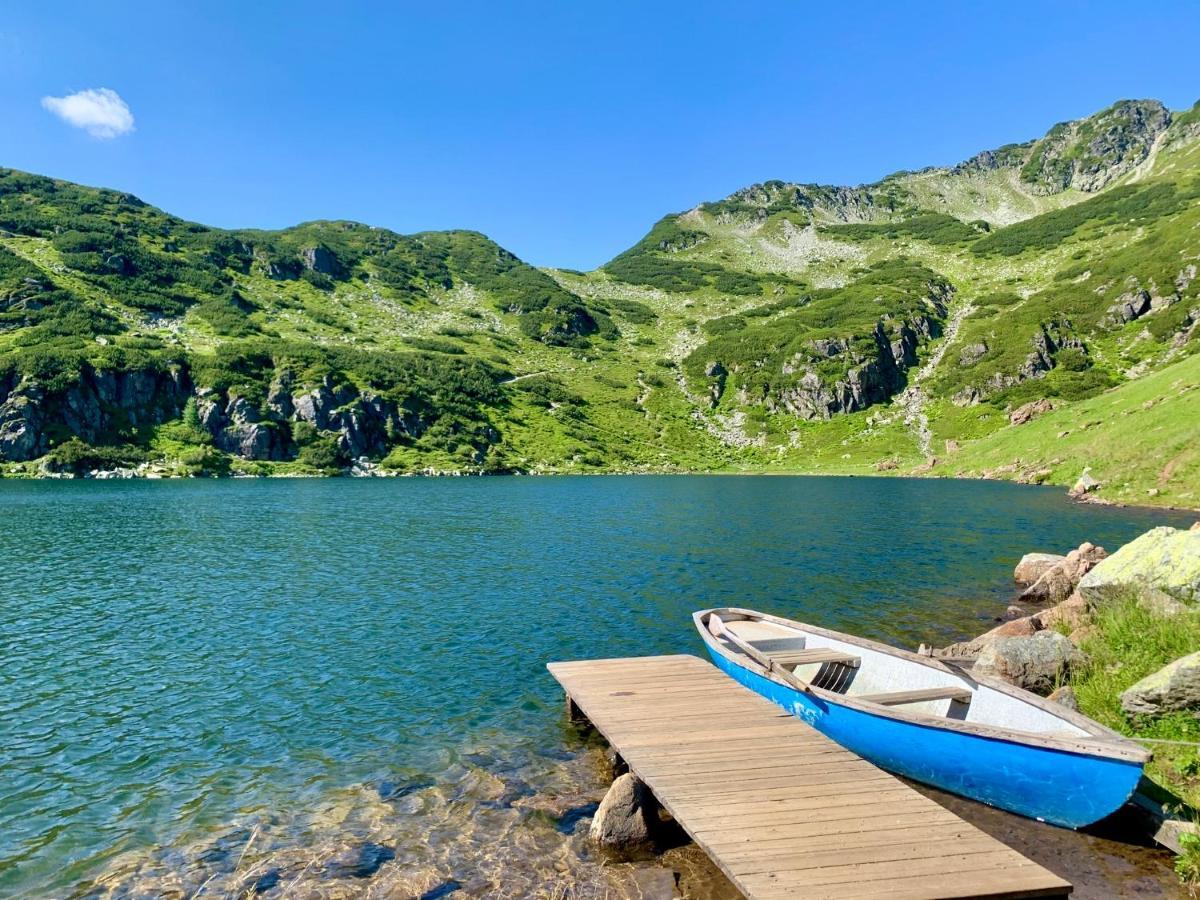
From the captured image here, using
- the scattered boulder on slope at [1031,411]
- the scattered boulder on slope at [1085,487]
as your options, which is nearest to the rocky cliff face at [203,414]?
the scattered boulder on slope at [1031,411]

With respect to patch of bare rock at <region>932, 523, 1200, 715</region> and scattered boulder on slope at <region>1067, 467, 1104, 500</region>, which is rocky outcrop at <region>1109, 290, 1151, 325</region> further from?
patch of bare rock at <region>932, 523, 1200, 715</region>

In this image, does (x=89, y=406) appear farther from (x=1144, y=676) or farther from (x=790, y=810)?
(x=1144, y=676)

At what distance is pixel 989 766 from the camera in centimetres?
1318

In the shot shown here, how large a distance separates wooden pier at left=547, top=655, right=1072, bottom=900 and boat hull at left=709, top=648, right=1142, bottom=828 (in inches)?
47.6

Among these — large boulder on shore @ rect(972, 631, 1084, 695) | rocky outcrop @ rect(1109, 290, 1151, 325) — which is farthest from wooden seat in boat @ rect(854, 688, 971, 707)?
rocky outcrop @ rect(1109, 290, 1151, 325)

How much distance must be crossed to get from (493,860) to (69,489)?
11640 centimetres

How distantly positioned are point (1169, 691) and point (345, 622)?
28771mm

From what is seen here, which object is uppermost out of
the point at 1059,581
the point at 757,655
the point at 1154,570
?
the point at 1154,570

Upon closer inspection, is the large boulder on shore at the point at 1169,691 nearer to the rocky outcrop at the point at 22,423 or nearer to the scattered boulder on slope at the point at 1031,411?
the scattered boulder on slope at the point at 1031,411

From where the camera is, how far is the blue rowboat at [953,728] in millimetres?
11852

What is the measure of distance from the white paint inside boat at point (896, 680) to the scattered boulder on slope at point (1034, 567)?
22.9 m

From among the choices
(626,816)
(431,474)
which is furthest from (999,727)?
(431,474)

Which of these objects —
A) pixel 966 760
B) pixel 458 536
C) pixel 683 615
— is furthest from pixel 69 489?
pixel 966 760

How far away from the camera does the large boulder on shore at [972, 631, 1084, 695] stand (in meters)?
17.4
